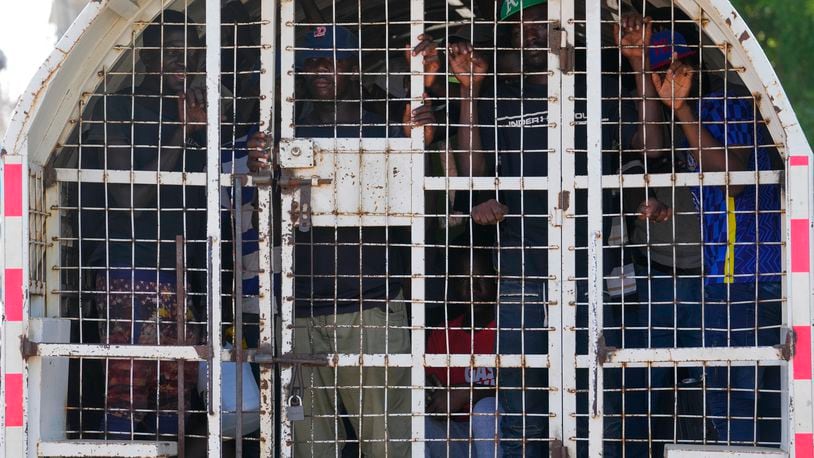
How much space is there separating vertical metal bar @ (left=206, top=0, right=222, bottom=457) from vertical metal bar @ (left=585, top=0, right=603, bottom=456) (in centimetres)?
143

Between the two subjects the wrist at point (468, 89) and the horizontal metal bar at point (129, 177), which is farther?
the wrist at point (468, 89)

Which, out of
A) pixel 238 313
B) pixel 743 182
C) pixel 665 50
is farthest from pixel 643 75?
pixel 238 313

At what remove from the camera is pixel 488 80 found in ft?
17.9

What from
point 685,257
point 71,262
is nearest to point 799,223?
point 685,257

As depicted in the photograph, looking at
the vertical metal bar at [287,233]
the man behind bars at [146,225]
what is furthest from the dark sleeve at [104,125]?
the vertical metal bar at [287,233]

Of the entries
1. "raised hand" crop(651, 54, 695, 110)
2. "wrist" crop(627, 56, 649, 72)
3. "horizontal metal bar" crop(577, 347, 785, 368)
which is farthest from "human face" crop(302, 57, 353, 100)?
"horizontal metal bar" crop(577, 347, 785, 368)

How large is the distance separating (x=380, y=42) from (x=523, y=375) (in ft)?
7.82

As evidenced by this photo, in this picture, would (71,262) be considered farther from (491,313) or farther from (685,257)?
(685,257)

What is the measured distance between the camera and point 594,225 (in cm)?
437

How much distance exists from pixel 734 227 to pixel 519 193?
95cm

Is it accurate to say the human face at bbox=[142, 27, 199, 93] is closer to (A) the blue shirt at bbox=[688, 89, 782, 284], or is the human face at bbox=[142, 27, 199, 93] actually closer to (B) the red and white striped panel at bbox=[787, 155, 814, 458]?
(A) the blue shirt at bbox=[688, 89, 782, 284]

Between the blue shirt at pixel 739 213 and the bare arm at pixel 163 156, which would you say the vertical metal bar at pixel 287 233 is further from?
the blue shirt at pixel 739 213

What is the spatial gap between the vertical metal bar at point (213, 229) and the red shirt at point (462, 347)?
106cm

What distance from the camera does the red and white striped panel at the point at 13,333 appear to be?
437 centimetres
